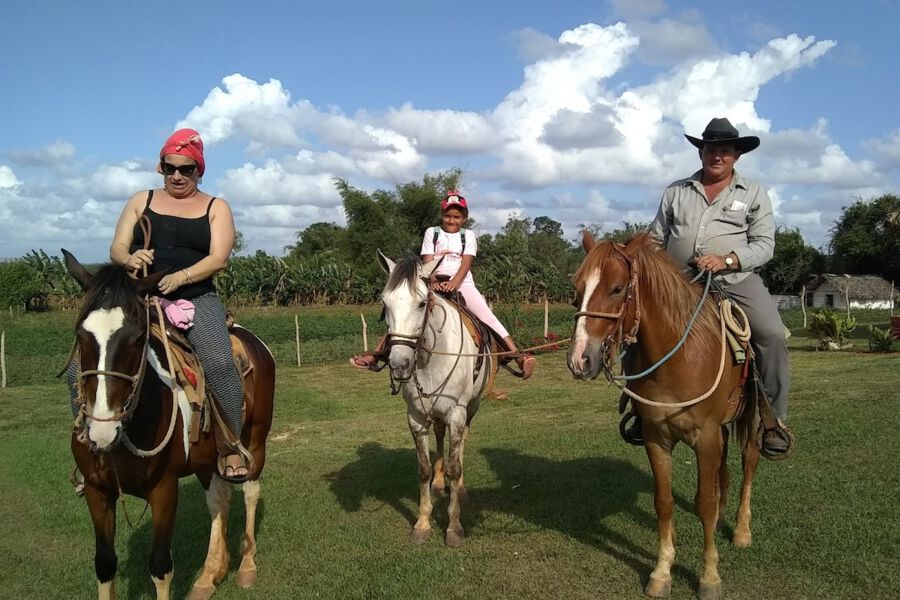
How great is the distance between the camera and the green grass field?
15.0ft

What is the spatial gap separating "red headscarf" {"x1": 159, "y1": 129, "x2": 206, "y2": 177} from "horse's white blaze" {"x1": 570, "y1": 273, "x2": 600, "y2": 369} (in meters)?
2.69

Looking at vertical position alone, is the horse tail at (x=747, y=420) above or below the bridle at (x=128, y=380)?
below

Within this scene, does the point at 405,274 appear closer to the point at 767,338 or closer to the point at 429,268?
the point at 429,268

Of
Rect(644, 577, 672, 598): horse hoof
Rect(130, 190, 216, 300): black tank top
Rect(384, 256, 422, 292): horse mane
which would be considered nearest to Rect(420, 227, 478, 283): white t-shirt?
Rect(384, 256, 422, 292): horse mane

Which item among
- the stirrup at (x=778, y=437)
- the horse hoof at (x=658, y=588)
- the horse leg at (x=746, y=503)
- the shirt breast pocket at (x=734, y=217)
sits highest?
the shirt breast pocket at (x=734, y=217)

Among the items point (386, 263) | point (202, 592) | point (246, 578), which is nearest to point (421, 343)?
point (386, 263)

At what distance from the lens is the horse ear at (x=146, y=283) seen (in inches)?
132

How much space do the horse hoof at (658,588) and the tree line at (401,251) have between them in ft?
65.6

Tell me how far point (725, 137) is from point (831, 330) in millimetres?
19780

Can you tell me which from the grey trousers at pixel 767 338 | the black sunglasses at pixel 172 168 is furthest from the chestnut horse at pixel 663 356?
the black sunglasses at pixel 172 168

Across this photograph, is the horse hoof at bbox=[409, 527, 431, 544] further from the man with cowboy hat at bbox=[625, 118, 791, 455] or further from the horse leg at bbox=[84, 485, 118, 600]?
the man with cowboy hat at bbox=[625, 118, 791, 455]

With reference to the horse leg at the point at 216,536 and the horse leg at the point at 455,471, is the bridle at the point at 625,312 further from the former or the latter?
the horse leg at the point at 216,536

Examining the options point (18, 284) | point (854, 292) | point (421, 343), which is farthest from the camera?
point (854, 292)

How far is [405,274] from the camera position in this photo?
198 inches
